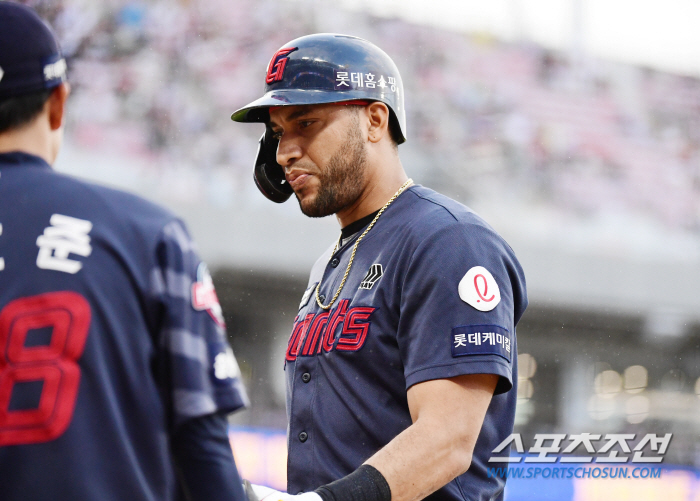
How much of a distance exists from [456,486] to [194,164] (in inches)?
332

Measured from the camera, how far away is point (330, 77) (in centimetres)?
194

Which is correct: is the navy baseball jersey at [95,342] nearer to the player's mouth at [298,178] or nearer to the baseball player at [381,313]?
the baseball player at [381,313]

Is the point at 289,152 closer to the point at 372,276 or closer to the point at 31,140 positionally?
the point at 372,276

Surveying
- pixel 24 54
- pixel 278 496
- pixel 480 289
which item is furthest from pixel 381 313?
pixel 24 54

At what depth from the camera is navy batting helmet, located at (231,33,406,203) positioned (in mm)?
1933

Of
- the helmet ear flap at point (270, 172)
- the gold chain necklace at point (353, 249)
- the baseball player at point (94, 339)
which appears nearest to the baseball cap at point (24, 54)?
the baseball player at point (94, 339)

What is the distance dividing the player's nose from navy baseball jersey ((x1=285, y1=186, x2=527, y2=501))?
31 centimetres

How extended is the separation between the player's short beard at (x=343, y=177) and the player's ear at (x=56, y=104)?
2.61 ft

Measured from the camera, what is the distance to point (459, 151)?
35.4ft

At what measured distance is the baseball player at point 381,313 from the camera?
156 centimetres

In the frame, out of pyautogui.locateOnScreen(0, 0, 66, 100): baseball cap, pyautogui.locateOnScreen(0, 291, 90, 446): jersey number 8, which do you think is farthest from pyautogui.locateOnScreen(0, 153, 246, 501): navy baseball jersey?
pyautogui.locateOnScreen(0, 0, 66, 100): baseball cap

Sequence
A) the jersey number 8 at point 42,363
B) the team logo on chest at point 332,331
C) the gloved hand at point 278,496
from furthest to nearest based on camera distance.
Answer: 1. the team logo on chest at point 332,331
2. the gloved hand at point 278,496
3. the jersey number 8 at point 42,363

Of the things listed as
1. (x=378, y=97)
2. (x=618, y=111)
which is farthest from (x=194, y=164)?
(x=378, y=97)

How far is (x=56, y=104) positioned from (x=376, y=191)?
3.01 ft
